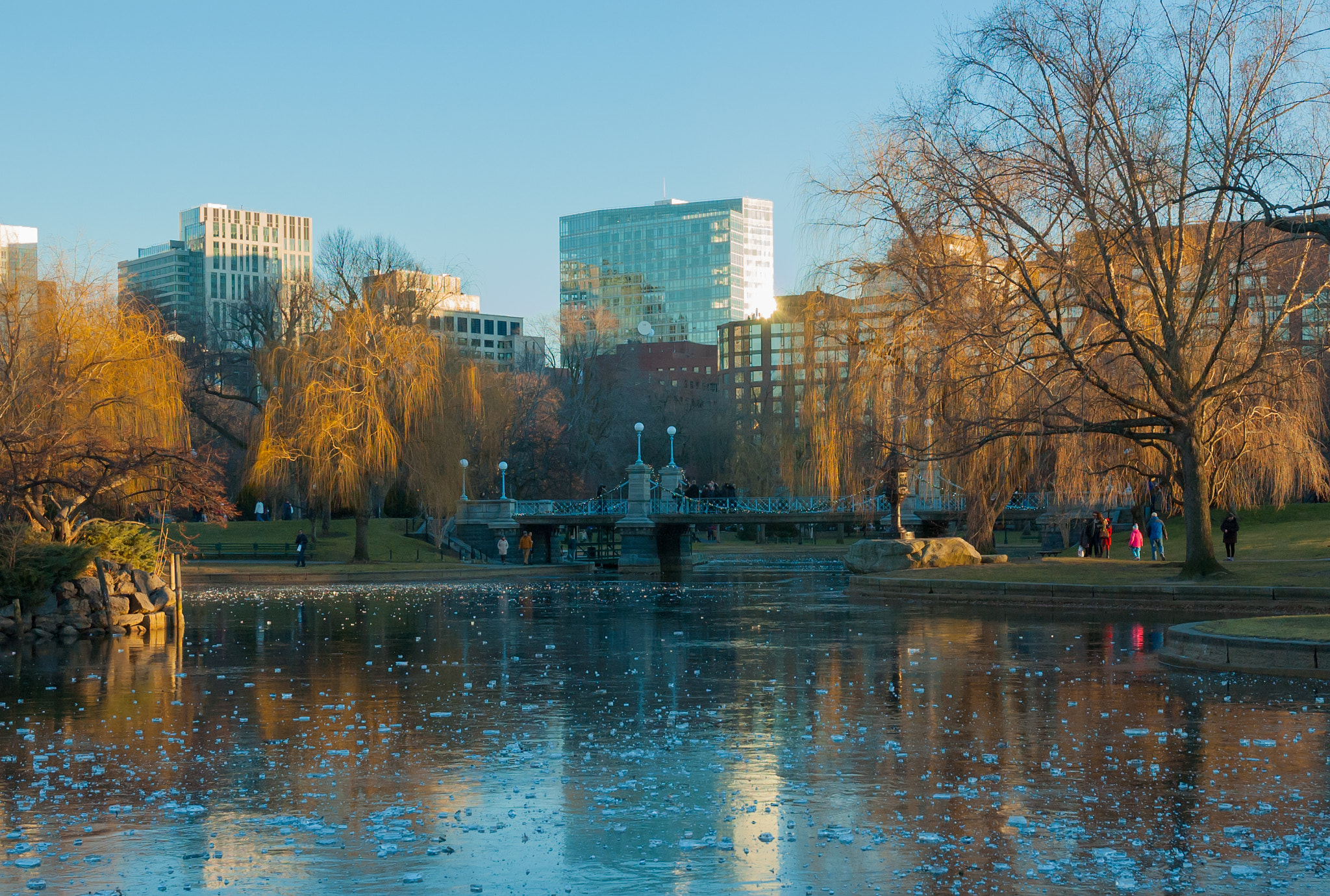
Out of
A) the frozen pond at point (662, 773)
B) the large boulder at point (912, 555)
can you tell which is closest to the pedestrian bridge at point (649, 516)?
the large boulder at point (912, 555)

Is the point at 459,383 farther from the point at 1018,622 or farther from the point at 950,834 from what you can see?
the point at 950,834

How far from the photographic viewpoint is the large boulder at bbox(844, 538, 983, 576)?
3325cm

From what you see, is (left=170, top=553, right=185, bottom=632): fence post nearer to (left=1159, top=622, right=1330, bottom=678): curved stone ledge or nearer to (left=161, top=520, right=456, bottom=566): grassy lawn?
(left=1159, top=622, right=1330, bottom=678): curved stone ledge

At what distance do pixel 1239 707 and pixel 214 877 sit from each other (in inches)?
372

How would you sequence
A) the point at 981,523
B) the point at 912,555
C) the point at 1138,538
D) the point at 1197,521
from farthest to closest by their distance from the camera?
the point at 981,523, the point at 1138,538, the point at 912,555, the point at 1197,521

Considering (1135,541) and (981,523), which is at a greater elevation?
(981,523)


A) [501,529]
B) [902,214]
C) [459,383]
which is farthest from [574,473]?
[902,214]

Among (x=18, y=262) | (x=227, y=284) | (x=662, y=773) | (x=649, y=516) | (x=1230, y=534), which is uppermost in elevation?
(x=227, y=284)

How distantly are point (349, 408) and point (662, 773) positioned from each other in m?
36.6

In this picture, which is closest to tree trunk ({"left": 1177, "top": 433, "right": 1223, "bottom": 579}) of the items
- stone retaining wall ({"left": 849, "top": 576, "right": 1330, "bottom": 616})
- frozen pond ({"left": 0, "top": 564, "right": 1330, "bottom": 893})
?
stone retaining wall ({"left": 849, "top": 576, "right": 1330, "bottom": 616})

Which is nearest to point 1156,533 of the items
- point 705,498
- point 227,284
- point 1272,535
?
A: point 1272,535

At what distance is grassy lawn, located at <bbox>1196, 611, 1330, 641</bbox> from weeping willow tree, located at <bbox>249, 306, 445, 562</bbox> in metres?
32.5

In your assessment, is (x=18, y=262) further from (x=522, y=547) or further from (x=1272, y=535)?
(x=1272, y=535)

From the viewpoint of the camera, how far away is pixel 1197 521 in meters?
26.9
